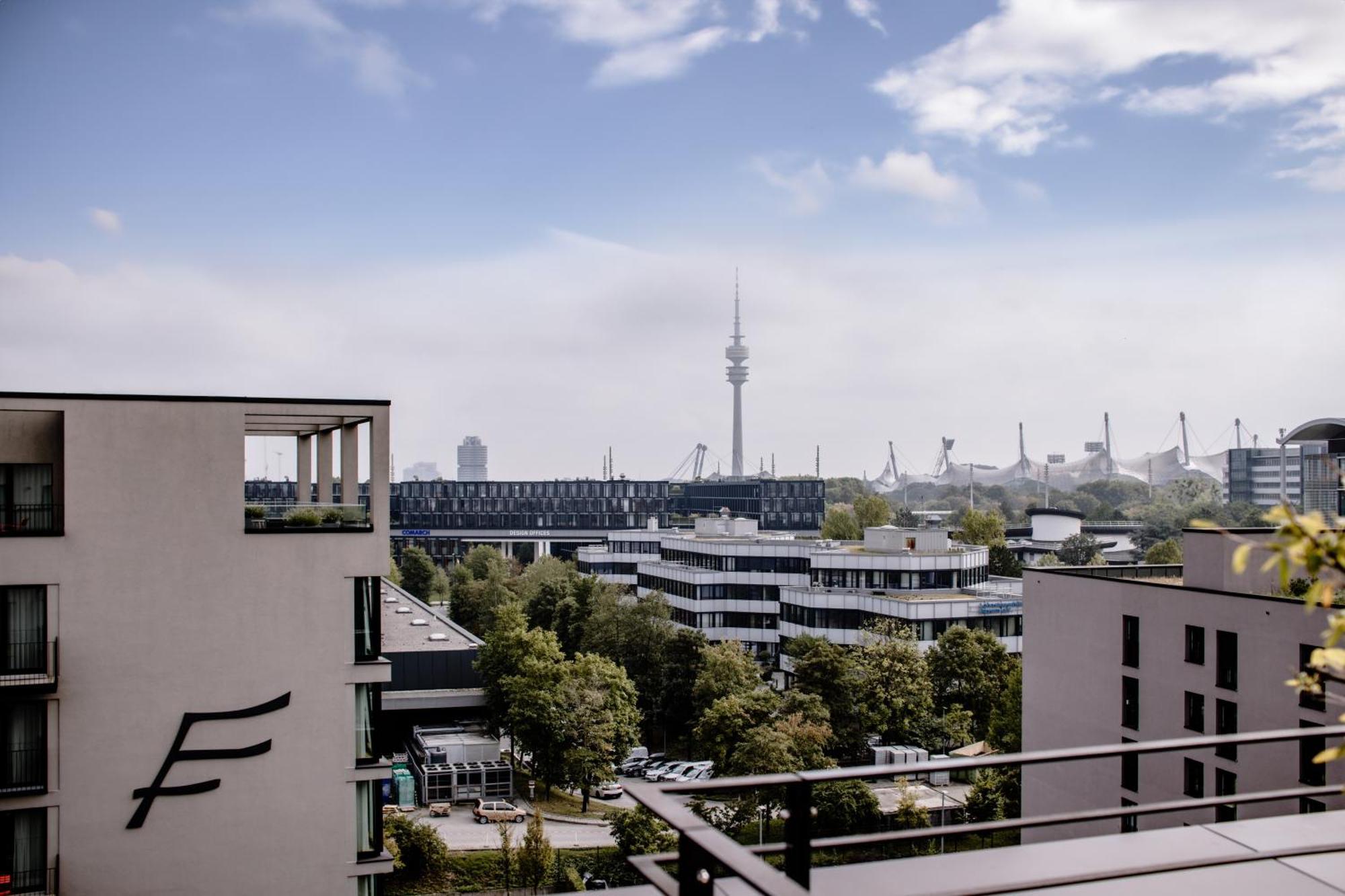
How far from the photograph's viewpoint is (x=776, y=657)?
27297 mm

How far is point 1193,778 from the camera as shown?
1090 centimetres

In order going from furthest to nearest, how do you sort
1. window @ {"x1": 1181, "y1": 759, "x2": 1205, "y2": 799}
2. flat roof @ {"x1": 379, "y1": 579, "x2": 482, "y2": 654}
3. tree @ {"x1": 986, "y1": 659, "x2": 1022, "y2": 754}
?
flat roof @ {"x1": 379, "y1": 579, "x2": 482, "y2": 654}
tree @ {"x1": 986, "y1": 659, "x2": 1022, "y2": 754}
window @ {"x1": 1181, "y1": 759, "x2": 1205, "y2": 799}

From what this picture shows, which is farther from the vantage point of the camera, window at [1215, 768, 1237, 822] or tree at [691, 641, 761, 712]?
tree at [691, 641, 761, 712]

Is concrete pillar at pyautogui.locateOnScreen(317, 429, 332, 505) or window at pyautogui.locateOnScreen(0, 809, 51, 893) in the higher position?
concrete pillar at pyautogui.locateOnScreen(317, 429, 332, 505)

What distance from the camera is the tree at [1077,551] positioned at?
1544 inches

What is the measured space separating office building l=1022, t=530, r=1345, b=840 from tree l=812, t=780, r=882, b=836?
2020 millimetres

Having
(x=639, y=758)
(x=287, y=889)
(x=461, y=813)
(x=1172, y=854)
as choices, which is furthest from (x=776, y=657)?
(x=1172, y=854)

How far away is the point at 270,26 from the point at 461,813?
47.2 ft

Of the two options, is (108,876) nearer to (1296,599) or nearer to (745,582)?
(1296,599)

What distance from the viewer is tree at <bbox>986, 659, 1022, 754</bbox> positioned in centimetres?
1603

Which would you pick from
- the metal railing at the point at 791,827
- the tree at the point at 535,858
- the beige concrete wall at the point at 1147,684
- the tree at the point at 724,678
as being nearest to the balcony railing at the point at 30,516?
the metal railing at the point at 791,827

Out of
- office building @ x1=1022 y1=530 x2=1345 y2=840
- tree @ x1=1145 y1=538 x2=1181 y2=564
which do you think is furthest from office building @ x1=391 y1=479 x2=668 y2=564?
office building @ x1=1022 y1=530 x2=1345 y2=840

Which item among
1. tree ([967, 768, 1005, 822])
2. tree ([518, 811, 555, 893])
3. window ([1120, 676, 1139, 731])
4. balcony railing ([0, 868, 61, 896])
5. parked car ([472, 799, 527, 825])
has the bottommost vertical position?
parked car ([472, 799, 527, 825])

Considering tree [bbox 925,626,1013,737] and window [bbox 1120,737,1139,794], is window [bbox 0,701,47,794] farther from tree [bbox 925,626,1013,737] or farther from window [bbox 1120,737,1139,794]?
tree [bbox 925,626,1013,737]
